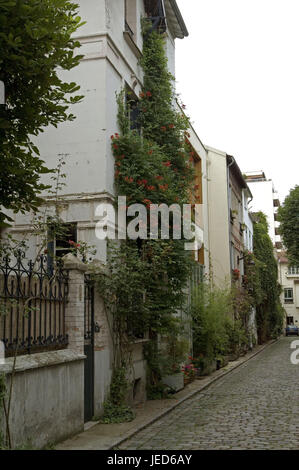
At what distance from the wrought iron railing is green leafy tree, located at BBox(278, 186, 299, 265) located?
101 feet

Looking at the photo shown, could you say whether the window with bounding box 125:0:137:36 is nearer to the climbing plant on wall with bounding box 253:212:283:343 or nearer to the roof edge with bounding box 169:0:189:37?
the roof edge with bounding box 169:0:189:37

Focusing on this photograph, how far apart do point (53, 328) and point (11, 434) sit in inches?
77.5

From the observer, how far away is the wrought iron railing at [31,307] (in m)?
6.36

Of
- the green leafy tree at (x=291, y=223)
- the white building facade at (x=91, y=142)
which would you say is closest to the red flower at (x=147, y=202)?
the white building facade at (x=91, y=142)

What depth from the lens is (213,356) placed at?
17.3 m

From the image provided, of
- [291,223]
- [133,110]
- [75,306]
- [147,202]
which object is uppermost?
[291,223]

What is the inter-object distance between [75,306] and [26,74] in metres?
3.83

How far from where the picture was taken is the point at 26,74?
5.64 meters

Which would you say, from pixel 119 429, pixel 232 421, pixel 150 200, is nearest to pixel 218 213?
pixel 150 200

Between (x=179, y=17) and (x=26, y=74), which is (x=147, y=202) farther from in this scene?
(x=179, y=17)

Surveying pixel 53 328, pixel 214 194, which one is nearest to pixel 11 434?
pixel 53 328

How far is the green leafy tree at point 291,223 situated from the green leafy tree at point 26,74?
32.7 meters

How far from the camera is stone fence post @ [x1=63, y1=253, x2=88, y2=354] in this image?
8.17 meters

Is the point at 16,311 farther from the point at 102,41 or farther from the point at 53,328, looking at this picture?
the point at 102,41
